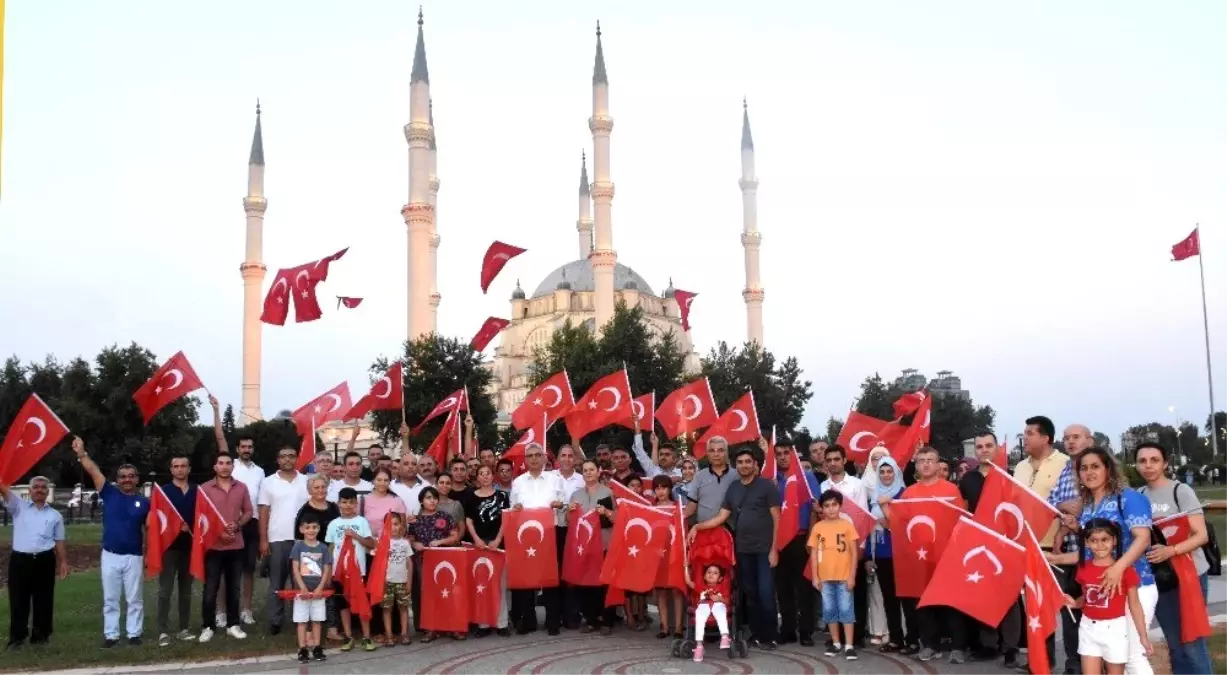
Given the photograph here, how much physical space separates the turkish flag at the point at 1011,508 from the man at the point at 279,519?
20.5 ft

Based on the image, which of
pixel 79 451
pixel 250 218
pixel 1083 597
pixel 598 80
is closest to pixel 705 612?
pixel 1083 597

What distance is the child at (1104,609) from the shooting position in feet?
19.0

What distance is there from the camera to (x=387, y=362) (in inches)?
1747

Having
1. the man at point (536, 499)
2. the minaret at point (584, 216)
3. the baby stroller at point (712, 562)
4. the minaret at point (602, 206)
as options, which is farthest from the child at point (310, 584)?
the minaret at point (584, 216)

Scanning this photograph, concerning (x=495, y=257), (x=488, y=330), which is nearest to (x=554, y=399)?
(x=495, y=257)

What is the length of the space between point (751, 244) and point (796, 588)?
186ft

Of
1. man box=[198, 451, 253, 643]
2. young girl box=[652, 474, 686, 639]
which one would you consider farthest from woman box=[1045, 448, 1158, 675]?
man box=[198, 451, 253, 643]

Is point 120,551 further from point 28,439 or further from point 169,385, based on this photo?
point 169,385

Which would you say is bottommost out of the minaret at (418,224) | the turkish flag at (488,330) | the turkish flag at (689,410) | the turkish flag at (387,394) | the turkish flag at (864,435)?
the turkish flag at (864,435)

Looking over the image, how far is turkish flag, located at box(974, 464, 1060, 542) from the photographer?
7160 mm

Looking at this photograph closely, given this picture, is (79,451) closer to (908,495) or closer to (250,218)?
(908,495)

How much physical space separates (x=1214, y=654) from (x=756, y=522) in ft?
11.8

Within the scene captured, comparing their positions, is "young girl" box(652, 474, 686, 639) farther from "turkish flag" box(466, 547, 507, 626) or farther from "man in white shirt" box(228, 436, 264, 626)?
"man in white shirt" box(228, 436, 264, 626)

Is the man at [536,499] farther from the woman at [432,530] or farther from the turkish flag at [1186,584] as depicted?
the turkish flag at [1186,584]
